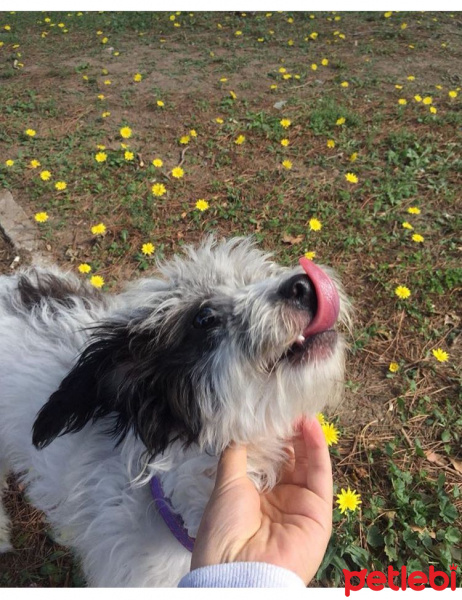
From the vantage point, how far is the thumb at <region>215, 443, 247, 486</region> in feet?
5.52

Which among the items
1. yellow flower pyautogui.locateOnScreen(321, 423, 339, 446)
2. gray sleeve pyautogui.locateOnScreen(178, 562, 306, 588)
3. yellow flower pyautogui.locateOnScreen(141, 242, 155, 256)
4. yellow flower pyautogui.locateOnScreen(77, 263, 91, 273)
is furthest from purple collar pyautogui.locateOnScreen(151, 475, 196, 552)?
yellow flower pyautogui.locateOnScreen(141, 242, 155, 256)

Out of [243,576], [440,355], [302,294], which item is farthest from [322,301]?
[440,355]

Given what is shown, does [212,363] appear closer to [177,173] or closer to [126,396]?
[126,396]

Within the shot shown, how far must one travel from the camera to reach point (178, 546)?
6.10 ft

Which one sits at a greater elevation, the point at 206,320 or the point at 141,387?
the point at 206,320

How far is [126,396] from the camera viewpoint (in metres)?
1.73

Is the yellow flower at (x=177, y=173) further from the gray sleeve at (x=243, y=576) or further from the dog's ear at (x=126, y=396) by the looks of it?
the gray sleeve at (x=243, y=576)

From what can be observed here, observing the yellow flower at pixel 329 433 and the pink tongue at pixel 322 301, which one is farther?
the yellow flower at pixel 329 433

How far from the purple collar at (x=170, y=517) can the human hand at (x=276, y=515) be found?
23cm

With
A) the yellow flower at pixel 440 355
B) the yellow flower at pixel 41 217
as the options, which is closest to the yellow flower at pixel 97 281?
the yellow flower at pixel 41 217

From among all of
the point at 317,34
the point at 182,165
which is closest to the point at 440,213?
the point at 182,165

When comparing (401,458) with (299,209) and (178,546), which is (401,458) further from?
(299,209)
